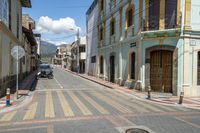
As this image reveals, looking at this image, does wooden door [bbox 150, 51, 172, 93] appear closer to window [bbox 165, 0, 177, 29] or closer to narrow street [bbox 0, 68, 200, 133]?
window [bbox 165, 0, 177, 29]

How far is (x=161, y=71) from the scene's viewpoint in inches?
734

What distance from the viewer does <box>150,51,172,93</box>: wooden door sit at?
18.4 meters

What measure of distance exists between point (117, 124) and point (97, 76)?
27.1m

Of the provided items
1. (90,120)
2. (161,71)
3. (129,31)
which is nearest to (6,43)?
(129,31)

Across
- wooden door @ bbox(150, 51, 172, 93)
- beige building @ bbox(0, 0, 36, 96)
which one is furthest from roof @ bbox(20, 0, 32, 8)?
wooden door @ bbox(150, 51, 172, 93)

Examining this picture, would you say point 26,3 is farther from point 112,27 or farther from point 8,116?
point 8,116

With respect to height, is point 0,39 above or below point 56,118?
above

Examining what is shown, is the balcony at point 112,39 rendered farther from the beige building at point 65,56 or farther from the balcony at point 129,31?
the beige building at point 65,56

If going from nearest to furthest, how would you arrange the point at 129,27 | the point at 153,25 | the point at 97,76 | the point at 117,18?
the point at 153,25, the point at 129,27, the point at 117,18, the point at 97,76

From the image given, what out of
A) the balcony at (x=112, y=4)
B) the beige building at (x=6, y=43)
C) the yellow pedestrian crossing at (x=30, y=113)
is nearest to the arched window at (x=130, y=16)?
the balcony at (x=112, y=4)

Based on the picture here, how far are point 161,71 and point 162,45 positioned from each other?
7.04 ft

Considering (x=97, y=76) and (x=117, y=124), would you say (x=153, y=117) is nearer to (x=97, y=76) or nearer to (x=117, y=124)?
(x=117, y=124)

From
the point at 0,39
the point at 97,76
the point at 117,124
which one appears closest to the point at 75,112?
the point at 117,124

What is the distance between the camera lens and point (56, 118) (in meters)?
9.18
